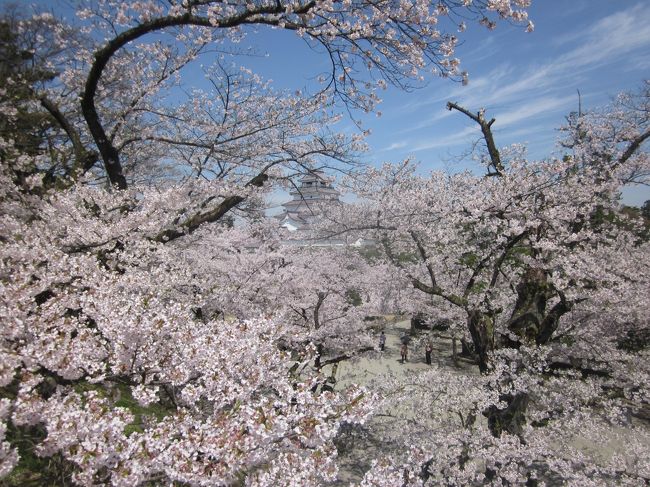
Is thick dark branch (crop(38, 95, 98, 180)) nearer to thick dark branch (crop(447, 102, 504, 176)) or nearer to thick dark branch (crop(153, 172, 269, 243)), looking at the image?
thick dark branch (crop(153, 172, 269, 243))

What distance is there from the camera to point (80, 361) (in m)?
2.80

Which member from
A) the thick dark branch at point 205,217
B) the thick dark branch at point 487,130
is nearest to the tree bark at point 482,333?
the thick dark branch at point 487,130

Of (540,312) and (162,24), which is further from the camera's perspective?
(540,312)

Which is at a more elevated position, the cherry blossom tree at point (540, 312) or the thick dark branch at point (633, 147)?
the thick dark branch at point (633, 147)

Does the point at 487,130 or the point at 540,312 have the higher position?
the point at 487,130

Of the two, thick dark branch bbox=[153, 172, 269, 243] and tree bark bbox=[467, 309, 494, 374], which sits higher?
thick dark branch bbox=[153, 172, 269, 243]

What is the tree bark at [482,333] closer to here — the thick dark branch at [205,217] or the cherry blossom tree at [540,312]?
the cherry blossom tree at [540,312]

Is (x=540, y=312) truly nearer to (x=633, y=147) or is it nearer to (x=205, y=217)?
(x=633, y=147)

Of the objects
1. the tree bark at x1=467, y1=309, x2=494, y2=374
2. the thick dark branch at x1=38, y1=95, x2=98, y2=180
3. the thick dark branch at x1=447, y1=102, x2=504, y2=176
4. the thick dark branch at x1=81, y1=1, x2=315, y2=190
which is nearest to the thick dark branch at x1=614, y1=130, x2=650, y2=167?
the thick dark branch at x1=447, y1=102, x2=504, y2=176

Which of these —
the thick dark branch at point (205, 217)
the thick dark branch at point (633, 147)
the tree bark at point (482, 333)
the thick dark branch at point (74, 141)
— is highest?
the thick dark branch at point (74, 141)

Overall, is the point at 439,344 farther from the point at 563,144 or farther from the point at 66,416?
the point at 66,416

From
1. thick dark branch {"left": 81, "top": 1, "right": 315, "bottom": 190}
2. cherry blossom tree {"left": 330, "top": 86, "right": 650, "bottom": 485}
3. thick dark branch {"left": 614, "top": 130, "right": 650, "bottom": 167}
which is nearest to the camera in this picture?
thick dark branch {"left": 81, "top": 1, "right": 315, "bottom": 190}

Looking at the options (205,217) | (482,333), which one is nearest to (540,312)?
(482,333)

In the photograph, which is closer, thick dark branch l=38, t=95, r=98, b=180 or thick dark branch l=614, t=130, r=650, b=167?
thick dark branch l=38, t=95, r=98, b=180
